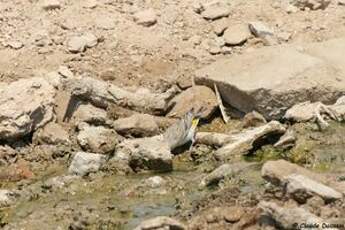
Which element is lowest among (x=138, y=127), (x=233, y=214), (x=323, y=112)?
(x=138, y=127)

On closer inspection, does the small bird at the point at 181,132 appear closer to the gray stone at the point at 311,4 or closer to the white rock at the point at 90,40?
the white rock at the point at 90,40

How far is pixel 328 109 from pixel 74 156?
365 cm

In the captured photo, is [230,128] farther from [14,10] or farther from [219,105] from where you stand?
[14,10]

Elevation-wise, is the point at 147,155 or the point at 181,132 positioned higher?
the point at 147,155

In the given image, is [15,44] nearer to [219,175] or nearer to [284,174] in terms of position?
[219,175]

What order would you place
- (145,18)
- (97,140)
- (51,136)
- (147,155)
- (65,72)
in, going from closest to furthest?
(147,155) → (97,140) → (51,136) → (65,72) → (145,18)

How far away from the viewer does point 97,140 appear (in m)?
12.4

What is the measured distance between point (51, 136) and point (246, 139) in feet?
8.85

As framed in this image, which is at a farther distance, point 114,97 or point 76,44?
point 76,44

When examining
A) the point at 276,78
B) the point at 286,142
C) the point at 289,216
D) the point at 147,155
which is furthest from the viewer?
the point at 276,78

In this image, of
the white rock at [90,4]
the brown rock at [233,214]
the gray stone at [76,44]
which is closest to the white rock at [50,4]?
the white rock at [90,4]

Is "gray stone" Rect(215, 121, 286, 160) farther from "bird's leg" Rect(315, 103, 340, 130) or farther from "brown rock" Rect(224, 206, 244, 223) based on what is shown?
"brown rock" Rect(224, 206, 244, 223)

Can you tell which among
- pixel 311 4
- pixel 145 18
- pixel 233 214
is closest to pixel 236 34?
pixel 145 18

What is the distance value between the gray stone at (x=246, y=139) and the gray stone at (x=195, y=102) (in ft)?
3.04
